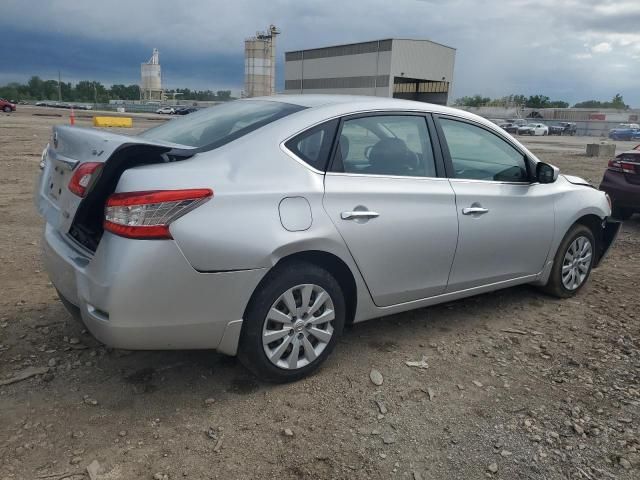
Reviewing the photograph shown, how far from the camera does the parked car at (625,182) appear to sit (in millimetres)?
7652

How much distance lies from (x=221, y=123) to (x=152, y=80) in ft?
427

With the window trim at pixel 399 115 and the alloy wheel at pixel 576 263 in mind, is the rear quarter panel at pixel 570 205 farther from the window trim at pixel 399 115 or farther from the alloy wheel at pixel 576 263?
the window trim at pixel 399 115

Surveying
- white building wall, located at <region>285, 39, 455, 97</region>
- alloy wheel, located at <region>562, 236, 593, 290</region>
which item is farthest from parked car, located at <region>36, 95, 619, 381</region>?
white building wall, located at <region>285, 39, 455, 97</region>

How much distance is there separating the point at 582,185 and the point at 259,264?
135 inches

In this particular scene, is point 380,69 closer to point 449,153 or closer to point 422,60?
point 422,60

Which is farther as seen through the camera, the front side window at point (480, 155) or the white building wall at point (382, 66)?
the white building wall at point (382, 66)

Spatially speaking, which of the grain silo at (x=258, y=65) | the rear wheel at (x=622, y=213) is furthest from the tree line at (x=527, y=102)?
the rear wheel at (x=622, y=213)

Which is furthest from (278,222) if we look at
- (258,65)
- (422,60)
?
(258,65)

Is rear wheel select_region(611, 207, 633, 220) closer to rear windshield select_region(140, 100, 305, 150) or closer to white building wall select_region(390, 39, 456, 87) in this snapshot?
rear windshield select_region(140, 100, 305, 150)

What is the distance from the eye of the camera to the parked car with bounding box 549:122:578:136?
196 feet

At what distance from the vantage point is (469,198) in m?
3.85

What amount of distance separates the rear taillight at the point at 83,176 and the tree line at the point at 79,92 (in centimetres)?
10999

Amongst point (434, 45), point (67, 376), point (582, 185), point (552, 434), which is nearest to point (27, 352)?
point (67, 376)

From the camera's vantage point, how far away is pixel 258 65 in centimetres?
8781
